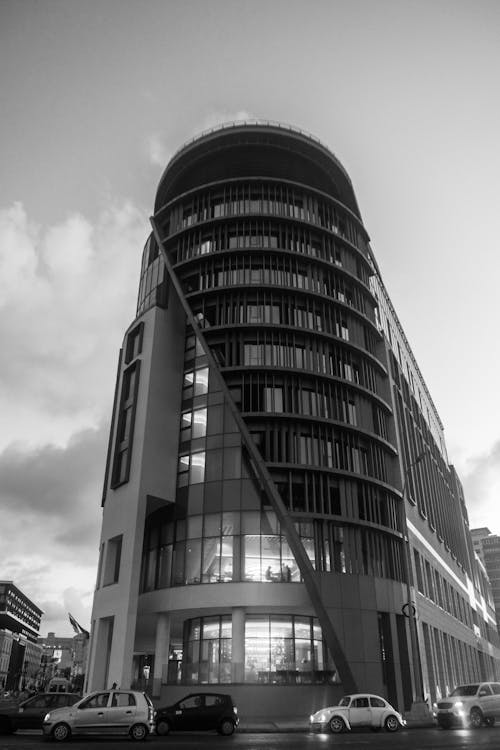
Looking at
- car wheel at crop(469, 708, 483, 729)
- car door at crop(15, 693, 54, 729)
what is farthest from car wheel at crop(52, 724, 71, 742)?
car wheel at crop(469, 708, 483, 729)

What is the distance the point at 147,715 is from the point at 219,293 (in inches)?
1398

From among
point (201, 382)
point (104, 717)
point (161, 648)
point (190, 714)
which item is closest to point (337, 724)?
point (190, 714)

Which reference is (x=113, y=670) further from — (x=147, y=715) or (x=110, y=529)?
(x=147, y=715)

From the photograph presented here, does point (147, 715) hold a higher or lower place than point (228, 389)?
lower

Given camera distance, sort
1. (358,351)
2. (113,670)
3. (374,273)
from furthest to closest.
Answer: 1. (374,273)
2. (358,351)
3. (113,670)

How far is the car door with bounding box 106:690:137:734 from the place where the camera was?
1986 centimetres

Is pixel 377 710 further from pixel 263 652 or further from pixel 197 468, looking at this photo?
pixel 197 468

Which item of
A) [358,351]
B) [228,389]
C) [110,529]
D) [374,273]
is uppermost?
[374,273]

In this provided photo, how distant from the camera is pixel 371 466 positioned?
159 ft

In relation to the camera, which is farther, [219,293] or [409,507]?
[409,507]


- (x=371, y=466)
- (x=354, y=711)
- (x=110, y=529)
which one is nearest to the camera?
(x=354, y=711)

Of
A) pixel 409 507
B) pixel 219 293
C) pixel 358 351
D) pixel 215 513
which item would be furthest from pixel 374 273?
pixel 215 513

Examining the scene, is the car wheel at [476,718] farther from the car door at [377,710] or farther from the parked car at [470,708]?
the car door at [377,710]

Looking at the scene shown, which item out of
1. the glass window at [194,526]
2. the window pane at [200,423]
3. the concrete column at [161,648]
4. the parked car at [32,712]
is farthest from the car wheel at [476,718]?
the window pane at [200,423]
